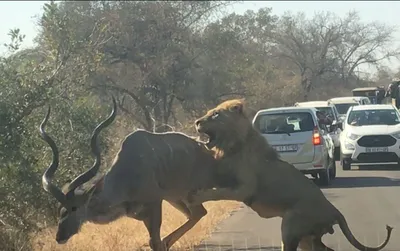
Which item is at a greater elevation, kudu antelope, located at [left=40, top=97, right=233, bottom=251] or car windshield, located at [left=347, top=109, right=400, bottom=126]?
kudu antelope, located at [left=40, top=97, right=233, bottom=251]

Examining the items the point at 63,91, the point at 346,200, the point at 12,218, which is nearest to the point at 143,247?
the point at 12,218

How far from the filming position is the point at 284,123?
64.2 feet

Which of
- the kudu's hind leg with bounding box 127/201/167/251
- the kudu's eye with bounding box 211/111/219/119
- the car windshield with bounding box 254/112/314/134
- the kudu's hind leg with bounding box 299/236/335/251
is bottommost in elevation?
the car windshield with bounding box 254/112/314/134

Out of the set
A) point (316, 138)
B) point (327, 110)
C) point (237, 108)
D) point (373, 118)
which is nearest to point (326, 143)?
point (316, 138)

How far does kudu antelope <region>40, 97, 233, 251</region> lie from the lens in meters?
8.07

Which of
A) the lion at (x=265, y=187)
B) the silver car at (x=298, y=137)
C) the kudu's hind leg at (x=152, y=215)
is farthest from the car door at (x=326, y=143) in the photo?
the kudu's hind leg at (x=152, y=215)

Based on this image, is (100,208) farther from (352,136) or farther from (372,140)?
(352,136)

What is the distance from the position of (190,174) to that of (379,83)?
7633 cm

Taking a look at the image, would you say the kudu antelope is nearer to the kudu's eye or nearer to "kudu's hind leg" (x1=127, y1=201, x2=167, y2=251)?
"kudu's hind leg" (x1=127, y1=201, x2=167, y2=251)

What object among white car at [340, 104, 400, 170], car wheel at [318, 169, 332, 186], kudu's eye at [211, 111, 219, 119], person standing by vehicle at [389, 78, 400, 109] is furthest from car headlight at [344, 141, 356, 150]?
kudu's eye at [211, 111, 219, 119]

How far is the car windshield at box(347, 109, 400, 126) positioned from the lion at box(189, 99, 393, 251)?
1582 cm

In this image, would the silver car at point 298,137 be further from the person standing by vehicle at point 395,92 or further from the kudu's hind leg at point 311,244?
the person standing by vehicle at point 395,92

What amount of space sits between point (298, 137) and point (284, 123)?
0.55 metres

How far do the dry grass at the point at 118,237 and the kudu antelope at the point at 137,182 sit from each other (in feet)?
3.64
